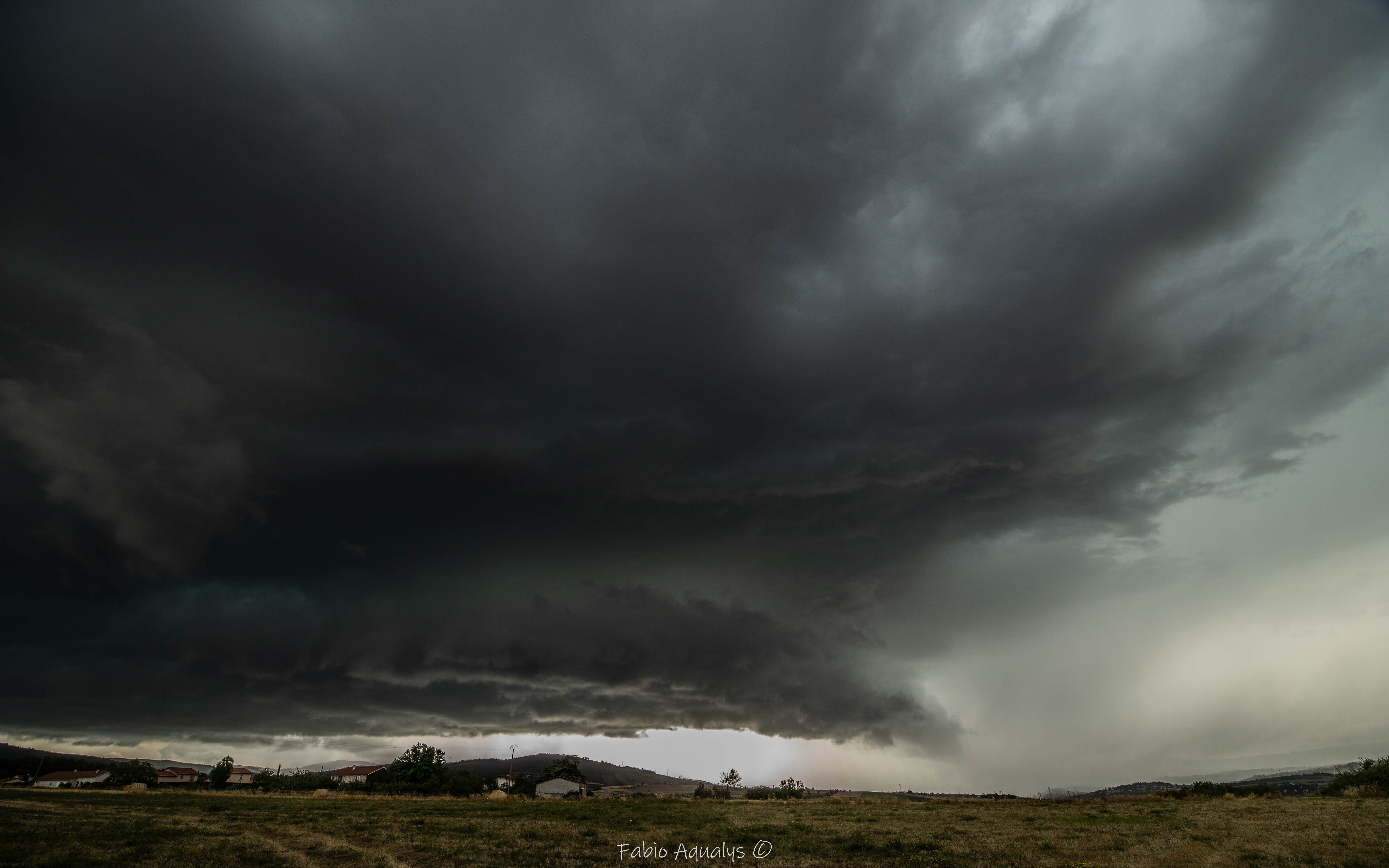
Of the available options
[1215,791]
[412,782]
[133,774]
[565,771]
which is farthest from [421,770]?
[1215,791]

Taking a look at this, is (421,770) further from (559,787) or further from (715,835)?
(715,835)

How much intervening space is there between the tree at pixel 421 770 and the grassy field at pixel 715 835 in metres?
86.8

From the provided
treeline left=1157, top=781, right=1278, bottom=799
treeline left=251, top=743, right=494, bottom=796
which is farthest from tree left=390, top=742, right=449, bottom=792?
treeline left=1157, top=781, right=1278, bottom=799

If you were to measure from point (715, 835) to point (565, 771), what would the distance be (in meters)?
168

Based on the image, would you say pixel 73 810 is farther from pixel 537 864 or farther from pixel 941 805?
pixel 941 805

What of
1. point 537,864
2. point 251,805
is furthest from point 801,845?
point 251,805

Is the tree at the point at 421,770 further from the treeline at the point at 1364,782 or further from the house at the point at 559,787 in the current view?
the treeline at the point at 1364,782

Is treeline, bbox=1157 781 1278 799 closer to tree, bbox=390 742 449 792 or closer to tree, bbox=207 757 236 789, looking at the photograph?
tree, bbox=390 742 449 792

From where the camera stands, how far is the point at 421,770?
140625 millimetres

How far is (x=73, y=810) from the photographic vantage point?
5156cm

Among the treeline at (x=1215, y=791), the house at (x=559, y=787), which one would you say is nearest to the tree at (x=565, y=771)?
the house at (x=559, y=787)

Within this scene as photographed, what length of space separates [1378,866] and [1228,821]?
73.3 ft

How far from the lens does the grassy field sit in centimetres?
2497

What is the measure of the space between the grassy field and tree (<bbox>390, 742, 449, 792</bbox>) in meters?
86.8
